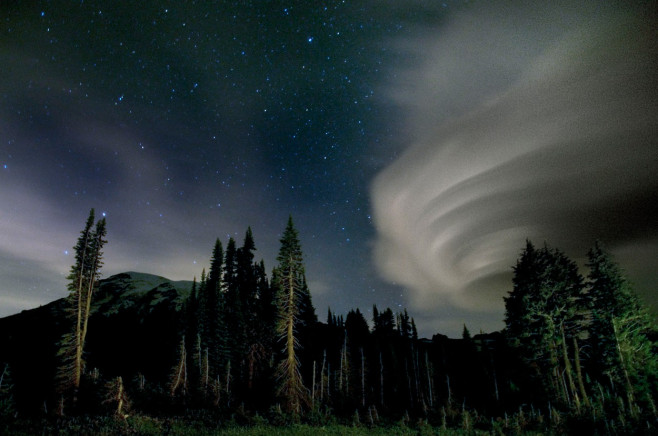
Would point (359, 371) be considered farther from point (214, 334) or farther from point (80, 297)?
point (80, 297)

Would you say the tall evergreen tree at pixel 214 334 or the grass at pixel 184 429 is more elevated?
the tall evergreen tree at pixel 214 334

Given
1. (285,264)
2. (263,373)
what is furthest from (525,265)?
(263,373)

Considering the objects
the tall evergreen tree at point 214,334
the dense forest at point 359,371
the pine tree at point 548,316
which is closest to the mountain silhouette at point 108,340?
the dense forest at point 359,371

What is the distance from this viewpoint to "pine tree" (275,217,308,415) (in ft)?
85.4

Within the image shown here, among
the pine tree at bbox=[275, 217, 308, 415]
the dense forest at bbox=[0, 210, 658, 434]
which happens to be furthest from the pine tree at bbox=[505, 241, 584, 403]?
the pine tree at bbox=[275, 217, 308, 415]

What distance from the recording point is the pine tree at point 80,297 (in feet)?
89.2

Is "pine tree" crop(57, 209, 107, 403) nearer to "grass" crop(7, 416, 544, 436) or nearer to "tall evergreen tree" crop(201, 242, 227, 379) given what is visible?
"grass" crop(7, 416, 544, 436)

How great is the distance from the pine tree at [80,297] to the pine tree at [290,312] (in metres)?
17.3

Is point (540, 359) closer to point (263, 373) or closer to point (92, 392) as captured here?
point (263, 373)

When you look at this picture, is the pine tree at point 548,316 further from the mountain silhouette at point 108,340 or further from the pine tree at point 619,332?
the mountain silhouette at point 108,340

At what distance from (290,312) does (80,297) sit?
20.2 metres

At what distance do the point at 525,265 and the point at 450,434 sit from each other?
60.2ft

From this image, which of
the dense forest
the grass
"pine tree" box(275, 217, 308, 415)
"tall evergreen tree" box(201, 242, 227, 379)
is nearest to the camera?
the grass

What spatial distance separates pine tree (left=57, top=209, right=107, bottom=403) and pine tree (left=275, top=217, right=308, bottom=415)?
1728 cm
